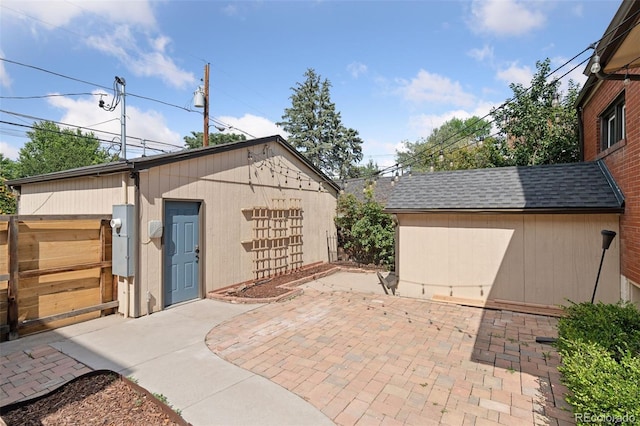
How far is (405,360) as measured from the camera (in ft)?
13.2

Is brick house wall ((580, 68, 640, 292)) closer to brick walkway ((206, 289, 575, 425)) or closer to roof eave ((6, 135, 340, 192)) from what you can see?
brick walkway ((206, 289, 575, 425))

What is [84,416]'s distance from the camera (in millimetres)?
2887

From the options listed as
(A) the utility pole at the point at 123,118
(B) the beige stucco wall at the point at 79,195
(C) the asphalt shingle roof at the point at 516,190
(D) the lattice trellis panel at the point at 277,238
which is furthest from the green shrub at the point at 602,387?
(A) the utility pole at the point at 123,118

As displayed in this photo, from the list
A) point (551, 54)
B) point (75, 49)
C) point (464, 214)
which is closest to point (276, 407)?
point (464, 214)

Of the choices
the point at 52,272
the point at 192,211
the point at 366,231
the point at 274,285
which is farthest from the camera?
the point at 366,231

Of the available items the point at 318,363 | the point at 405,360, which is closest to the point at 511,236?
the point at 405,360

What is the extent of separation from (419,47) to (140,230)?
8734mm

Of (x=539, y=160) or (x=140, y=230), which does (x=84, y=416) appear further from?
(x=539, y=160)

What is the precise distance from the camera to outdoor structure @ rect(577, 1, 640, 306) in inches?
143

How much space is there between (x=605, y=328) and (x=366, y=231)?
7950 millimetres

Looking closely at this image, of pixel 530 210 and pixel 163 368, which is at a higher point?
pixel 530 210

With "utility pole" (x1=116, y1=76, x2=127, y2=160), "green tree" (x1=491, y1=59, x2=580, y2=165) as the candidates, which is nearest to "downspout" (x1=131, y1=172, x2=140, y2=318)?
"utility pole" (x1=116, y1=76, x2=127, y2=160)

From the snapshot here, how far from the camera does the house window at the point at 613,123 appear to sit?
5836mm

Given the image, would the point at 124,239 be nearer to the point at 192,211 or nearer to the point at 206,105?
the point at 192,211
